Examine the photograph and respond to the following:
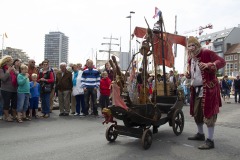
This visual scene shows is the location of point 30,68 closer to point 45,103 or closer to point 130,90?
point 45,103

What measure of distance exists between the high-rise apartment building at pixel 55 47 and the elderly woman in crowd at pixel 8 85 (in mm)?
71646

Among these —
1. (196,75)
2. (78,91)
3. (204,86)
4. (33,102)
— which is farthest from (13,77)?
(204,86)

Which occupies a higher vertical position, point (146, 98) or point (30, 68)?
point (30, 68)

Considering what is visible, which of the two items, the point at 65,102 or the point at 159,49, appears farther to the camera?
the point at 65,102

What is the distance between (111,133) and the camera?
600cm

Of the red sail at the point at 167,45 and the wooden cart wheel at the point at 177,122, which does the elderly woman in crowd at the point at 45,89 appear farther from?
the wooden cart wheel at the point at 177,122

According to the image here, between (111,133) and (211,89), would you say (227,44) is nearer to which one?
(211,89)

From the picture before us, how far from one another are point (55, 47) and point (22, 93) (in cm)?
7496

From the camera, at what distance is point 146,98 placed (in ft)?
19.3

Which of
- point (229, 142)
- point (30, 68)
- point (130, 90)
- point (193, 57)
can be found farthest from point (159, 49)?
point (30, 68)

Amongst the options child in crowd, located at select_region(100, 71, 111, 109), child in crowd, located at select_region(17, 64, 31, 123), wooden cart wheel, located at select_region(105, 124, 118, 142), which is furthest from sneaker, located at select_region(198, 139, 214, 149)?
child in crowd, located at select_region(17, 64, 31, 123)

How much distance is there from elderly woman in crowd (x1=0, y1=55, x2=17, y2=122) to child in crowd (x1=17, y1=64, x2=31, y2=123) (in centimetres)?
19

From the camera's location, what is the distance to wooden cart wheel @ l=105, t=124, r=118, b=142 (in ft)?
19.4

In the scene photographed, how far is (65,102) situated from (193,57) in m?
5.69
